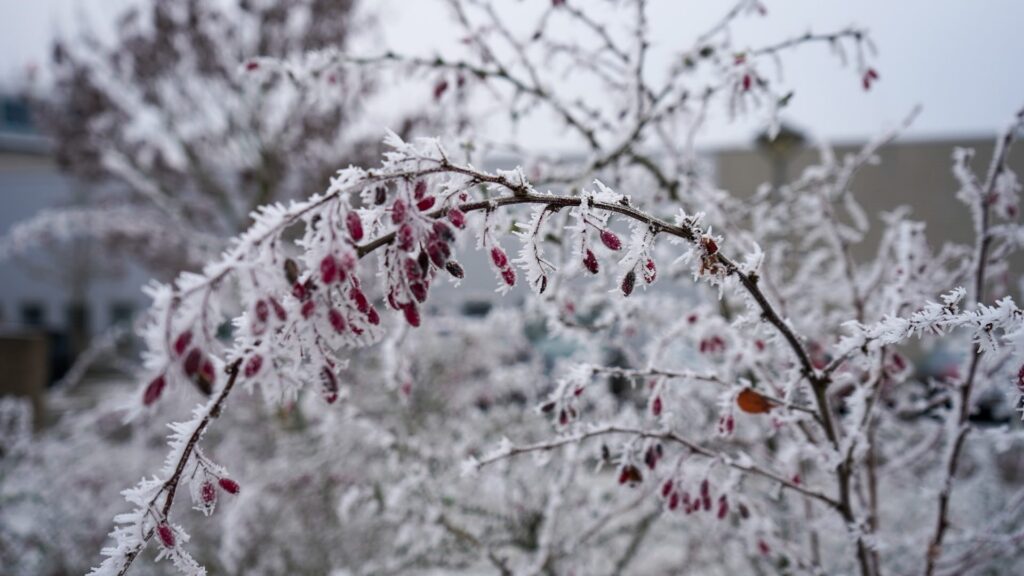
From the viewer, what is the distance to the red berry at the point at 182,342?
0.82m

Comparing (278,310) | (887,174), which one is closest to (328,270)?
(278,310)

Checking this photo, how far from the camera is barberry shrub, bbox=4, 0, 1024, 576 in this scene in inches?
38.2

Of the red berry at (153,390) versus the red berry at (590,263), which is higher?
the red berry at (590,263)

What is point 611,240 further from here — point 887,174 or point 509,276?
point 887,174

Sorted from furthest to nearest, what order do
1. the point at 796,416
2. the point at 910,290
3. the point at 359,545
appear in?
the point at 359,545 → the point at 910,290 → the point at 796,416

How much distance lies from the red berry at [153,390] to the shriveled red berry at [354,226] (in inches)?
11.5

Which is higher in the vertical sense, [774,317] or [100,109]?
[100,109]

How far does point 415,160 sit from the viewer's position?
1.02m

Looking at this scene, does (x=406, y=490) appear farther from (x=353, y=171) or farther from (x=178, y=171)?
(x=178, y=171)

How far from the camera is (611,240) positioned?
1.11 m

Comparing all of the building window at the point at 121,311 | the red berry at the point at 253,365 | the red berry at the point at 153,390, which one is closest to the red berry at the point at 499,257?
the red berry at the point at 253,365

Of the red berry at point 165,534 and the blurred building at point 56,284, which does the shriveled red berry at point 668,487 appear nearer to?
the red berry at point 165,534

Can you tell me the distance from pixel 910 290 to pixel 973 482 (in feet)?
9.91

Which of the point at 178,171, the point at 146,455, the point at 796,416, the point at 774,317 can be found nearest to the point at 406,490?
the point at 796,416
